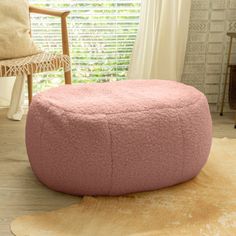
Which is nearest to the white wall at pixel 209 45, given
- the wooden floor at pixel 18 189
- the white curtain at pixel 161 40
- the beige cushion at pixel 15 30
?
the white curtain at pixel 161 40

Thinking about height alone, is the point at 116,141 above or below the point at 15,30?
below

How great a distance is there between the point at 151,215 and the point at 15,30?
126cm

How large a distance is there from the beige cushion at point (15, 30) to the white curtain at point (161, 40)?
0.69 meters

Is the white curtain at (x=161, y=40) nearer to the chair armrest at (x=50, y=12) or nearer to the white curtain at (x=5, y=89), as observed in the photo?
the chair armrest at (x=50, y=12)

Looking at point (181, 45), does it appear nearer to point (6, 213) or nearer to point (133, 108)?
point (133, 108)

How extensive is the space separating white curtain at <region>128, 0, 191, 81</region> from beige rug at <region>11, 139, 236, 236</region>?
1.11 meters

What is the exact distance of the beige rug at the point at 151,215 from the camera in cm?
124

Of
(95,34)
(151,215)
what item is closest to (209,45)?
(95,34)

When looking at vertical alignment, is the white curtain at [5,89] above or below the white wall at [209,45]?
below

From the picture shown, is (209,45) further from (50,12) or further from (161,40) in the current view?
(50,12)

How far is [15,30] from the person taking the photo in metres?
2.04

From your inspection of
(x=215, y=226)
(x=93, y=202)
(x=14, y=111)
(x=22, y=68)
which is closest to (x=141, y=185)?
(x=93, y=202)

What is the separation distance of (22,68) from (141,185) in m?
0.82

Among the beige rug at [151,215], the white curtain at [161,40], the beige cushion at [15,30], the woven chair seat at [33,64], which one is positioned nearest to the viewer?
the beige rug at [151,215]
